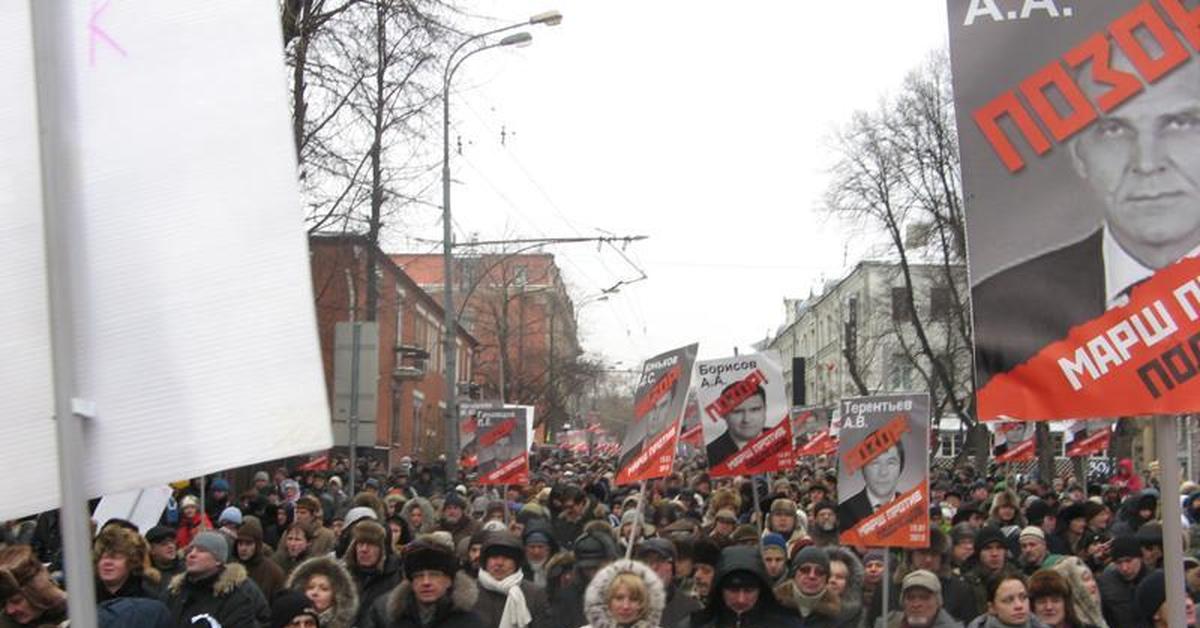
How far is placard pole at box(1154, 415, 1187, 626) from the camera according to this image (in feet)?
11.6

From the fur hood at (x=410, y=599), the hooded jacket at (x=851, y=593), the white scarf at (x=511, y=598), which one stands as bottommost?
the hooded jacket at (x=851, y=593)

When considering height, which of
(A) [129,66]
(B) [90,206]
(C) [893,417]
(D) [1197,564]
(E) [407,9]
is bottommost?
(D) [1197,564]

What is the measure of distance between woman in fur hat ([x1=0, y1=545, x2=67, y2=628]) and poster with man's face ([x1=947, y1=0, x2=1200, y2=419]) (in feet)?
15.0

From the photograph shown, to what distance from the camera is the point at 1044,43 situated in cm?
372

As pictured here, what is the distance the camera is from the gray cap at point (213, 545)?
24.3ft

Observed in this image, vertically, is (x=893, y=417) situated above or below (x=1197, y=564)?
above

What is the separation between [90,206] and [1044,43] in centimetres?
254

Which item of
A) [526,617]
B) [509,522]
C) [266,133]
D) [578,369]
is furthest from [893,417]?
[578,369]

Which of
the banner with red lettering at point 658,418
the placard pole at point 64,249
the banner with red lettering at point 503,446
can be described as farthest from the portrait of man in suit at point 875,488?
the banner with red lettering at point 503,446

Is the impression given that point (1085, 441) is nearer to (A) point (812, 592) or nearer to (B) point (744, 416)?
(B) point (744, 416)

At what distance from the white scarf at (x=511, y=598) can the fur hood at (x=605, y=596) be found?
1.72 m

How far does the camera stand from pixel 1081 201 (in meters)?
3.69

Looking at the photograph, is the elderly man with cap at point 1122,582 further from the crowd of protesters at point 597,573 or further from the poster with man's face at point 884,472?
the poster with man's face at point 884,472

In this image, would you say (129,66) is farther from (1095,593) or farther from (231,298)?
(1095,593)
